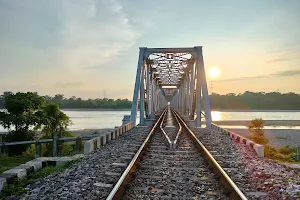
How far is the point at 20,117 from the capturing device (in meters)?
14.7

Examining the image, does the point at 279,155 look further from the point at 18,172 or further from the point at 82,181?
the point at 18,172

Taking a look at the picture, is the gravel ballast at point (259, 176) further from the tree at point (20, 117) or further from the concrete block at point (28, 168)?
the tree at point (20, 117)

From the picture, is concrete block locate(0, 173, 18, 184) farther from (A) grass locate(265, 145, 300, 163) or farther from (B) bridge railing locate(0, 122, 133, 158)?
(A) grass locate(265, 145, 300, 163)

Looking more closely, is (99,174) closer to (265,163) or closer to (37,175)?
(37,175)

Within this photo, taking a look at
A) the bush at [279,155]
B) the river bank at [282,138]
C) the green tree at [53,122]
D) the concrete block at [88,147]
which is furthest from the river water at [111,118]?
the concrete block at [88,147]

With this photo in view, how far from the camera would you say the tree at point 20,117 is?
1473 cm

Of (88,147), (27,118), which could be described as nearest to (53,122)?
(27,118)

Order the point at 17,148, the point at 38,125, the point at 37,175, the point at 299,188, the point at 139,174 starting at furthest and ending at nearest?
the point at 38,125, the point at 17,148, the point at 37,175, the point at 139,174, the point at 299,188

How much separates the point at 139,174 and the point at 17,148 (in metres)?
11.2

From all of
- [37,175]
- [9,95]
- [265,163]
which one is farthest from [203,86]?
[37,175]

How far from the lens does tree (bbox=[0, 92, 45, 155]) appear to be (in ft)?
48.3

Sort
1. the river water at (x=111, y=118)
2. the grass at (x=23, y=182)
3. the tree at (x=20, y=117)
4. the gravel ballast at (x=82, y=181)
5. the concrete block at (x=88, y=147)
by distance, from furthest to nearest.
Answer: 1. the river water at (x=111, y=118)
2. the tree at (x=20, y=117)
3. the concrete block at (x=88, y=147)
4. the grass at (x=23, y=182)
5. the gravel ballast at (x=82, y=181)

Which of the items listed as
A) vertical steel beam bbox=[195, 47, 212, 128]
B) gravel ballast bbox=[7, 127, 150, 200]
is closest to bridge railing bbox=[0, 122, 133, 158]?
vertical steel beam bbox=[195, 47, 212, 128]

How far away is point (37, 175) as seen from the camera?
5.50 meters
